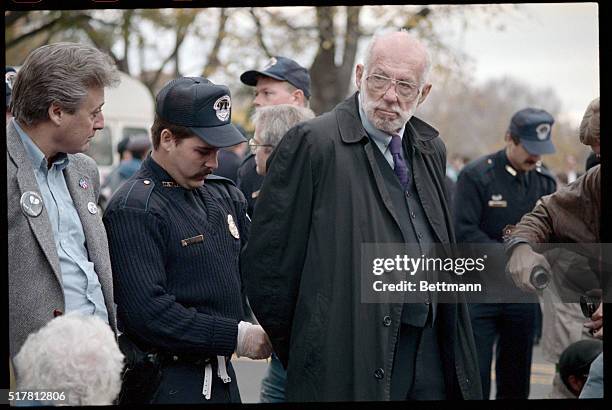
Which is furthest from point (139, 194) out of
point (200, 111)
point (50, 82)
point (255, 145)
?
point (255, 145)

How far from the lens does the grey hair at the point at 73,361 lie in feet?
9.35

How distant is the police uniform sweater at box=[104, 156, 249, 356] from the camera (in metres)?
3.43

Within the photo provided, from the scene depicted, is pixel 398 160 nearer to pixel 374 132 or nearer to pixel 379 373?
pixel 374 132

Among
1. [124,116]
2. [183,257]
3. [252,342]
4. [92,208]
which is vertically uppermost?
[92,208]

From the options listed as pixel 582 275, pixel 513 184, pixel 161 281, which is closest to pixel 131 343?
pixel 161 281

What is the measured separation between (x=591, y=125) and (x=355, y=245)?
1130 millimetres

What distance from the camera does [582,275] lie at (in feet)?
12.6

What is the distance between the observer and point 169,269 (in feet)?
11.5

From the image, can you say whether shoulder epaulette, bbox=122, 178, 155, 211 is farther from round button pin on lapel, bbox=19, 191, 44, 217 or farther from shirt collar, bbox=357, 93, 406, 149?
shirt collar, bbox=357, 93, 406, 149

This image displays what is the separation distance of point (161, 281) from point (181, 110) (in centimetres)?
62

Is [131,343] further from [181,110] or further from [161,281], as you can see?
[181,110]

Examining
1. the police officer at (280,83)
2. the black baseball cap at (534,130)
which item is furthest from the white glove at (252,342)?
the black baseball cap at (534,130)

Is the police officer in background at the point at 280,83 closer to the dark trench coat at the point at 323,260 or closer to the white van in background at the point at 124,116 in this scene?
the dark trench coat at the point at 323,260

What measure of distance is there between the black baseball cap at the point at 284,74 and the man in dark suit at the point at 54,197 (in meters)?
2.23
